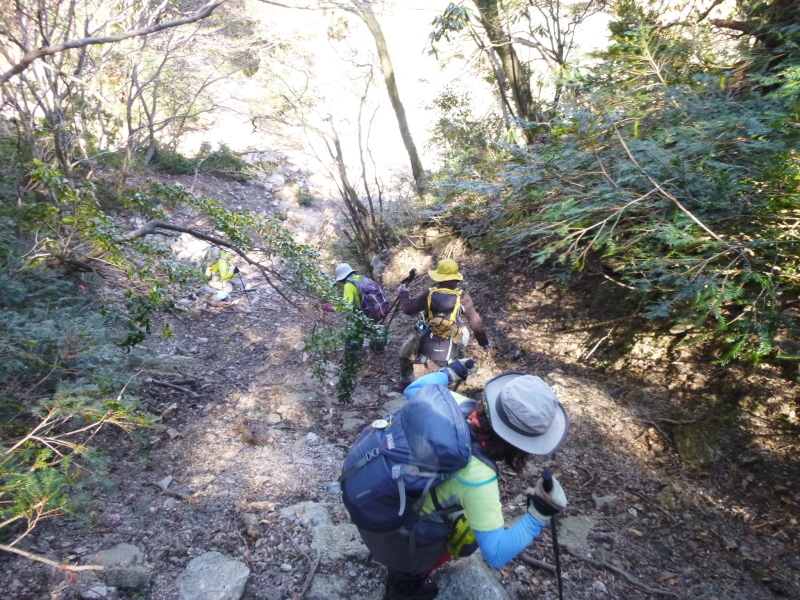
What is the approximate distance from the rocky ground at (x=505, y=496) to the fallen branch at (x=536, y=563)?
0.03m

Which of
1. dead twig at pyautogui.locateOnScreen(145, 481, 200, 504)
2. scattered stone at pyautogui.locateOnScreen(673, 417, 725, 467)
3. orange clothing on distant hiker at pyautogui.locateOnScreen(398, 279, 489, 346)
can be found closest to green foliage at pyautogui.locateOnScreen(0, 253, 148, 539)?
dead twig at pyautogui.locateOnScreen(145, 481, 200, 504)

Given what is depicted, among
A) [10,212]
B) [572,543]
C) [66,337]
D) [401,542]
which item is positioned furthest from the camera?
[10,212]

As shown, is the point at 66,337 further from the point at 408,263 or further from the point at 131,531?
the point at 408,263

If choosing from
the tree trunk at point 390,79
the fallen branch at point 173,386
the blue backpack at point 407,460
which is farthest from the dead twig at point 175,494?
the tree trunk at point 390,79

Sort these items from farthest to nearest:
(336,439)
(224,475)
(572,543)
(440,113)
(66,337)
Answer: (440,113) → (336,439) → (224,475) → (66,337) → (572,543)

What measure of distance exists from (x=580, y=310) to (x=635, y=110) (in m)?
2.58

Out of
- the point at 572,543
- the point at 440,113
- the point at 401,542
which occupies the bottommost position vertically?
the point at 572,543

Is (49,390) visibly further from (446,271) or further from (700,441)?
(700,441)

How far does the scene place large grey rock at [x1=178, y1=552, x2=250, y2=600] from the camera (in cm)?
273

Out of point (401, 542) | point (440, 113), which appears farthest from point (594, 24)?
point (401, 542)

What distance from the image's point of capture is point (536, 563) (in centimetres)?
302

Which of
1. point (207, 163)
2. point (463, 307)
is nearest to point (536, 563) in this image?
point (463, 307)

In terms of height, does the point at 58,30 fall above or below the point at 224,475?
above

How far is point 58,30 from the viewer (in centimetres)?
674
